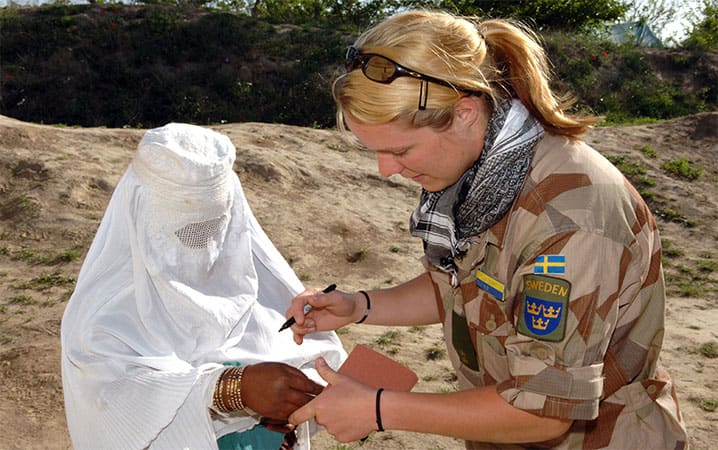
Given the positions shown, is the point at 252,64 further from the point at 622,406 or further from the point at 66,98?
the point at 622,406

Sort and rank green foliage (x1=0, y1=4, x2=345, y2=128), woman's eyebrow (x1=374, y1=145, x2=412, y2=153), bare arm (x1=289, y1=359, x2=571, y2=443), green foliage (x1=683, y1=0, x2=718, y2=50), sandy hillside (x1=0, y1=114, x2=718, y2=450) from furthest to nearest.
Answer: green foliage (x1=683, y1=0, x2=718, y2=50) < green foliage (x1=0, y1=4, x2=345, y2=128) < sandy hillside (x1=0, y1=114, x2=718, y2=450) < woman's eyebrow (x1=374, y1=145, x2=412, y2=153) < bare arm (x1=289, y1=359, x2=571, y2=443)

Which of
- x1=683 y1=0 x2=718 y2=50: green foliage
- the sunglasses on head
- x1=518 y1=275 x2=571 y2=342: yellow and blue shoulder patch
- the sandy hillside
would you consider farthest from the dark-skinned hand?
x1=683 y1=0 x2=718 y2=50: green foliage

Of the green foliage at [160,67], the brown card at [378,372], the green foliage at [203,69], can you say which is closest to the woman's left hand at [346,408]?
the brown card at [378,372]

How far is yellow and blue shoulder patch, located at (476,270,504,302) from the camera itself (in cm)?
157

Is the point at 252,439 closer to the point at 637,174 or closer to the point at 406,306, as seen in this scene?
the point at 406,306

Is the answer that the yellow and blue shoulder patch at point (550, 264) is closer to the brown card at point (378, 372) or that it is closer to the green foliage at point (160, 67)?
the brown card at point (378, 372)

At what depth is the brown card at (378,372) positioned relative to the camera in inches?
76.0

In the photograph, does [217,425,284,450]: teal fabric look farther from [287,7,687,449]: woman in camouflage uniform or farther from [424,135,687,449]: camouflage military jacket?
[424,135,687,449]: camouflage military jacket

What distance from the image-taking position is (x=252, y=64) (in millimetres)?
16094

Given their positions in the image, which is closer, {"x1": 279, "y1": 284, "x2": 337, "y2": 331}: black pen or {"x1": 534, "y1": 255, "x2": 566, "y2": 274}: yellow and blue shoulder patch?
{"x1": 534, "y1": 255, "x2": 566, "y2": 274}: yellow and blue shoulder patch

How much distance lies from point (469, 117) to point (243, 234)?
1.22 metres

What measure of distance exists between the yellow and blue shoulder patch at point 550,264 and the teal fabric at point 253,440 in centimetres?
140

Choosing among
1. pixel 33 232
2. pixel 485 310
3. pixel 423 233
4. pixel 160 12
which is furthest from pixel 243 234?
pixel 160 12

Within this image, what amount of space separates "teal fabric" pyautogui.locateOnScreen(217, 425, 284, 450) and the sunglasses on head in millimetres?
1417
